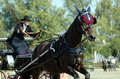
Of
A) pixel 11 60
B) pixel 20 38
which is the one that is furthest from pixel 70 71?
pixel 11 60

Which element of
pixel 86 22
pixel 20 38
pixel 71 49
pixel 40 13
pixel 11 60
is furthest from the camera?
pixel 40 13

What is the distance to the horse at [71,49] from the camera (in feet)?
34.2

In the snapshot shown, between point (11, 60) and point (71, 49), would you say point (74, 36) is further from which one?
point (11, 60)

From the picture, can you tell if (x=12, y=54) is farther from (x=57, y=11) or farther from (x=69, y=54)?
(x=57, y=11)

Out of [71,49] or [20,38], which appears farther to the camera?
[20,38]

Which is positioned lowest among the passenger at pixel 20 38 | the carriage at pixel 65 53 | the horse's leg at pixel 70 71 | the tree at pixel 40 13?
the horse's leg at pixel 70 71

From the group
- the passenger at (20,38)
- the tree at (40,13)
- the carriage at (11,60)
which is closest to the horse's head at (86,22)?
the passenger at (20,38)

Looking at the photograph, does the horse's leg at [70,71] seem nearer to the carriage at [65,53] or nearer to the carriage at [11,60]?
the carriage at [65,53]

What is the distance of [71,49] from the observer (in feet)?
35.4

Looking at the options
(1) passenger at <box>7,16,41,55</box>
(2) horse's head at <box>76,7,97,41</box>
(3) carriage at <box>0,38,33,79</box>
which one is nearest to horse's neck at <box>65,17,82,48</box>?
(2) horse's head at <box>76,7,97,41</box>

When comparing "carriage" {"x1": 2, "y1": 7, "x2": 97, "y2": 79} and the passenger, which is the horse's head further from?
the passenger

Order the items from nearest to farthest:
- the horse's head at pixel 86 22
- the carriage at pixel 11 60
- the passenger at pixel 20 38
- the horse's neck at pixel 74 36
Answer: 1. the horse's head at pixel 86 22
2. the horse's neck at pixel 74 36
3. the passenger at pixel 20 38
4. the carriage at pixel 11 60

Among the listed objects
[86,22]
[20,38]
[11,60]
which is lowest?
[11,60]

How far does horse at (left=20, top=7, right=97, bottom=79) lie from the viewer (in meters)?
10.4
